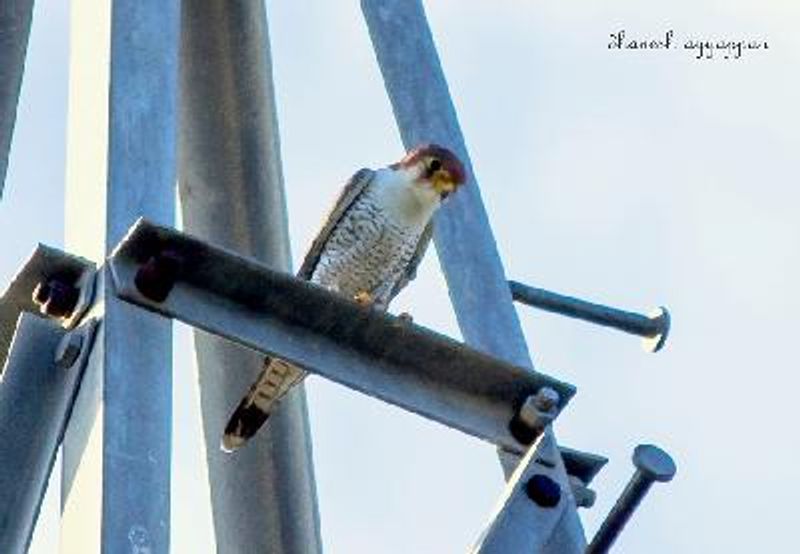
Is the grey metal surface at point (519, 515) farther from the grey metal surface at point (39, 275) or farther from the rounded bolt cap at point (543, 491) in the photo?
the grey metal surface at point (39, 275)

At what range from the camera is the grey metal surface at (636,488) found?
415cm

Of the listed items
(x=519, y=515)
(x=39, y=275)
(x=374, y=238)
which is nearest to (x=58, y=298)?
(x=39, y=275)

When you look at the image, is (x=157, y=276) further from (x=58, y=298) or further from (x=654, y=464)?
(x=654, y=464)

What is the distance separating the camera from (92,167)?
14.1ft

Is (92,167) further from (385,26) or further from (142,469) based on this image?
(385,26)

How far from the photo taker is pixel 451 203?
5.29 metres

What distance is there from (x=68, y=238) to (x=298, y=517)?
4.40 feet

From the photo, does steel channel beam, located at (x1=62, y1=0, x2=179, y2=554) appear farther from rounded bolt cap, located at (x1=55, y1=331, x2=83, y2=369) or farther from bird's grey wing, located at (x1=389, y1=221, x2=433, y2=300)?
bird's grey wing, located at (x1=389, y1=221, x2=433, y2=300)

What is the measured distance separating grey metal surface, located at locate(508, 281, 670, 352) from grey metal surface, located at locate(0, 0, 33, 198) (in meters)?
1.23

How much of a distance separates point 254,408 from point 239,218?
0.59 meters

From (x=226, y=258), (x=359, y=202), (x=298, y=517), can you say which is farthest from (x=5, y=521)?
(x=359, y=202)

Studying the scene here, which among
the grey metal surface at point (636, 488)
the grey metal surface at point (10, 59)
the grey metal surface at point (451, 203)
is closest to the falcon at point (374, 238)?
the grey metal surface at point (451, 203)

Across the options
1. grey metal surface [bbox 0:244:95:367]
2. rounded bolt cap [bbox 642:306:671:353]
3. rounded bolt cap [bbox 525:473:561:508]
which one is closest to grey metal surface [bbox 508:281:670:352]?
rounded bolt cap [bbox 642:306:671:353]

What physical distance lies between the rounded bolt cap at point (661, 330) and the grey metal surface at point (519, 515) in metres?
1.40
